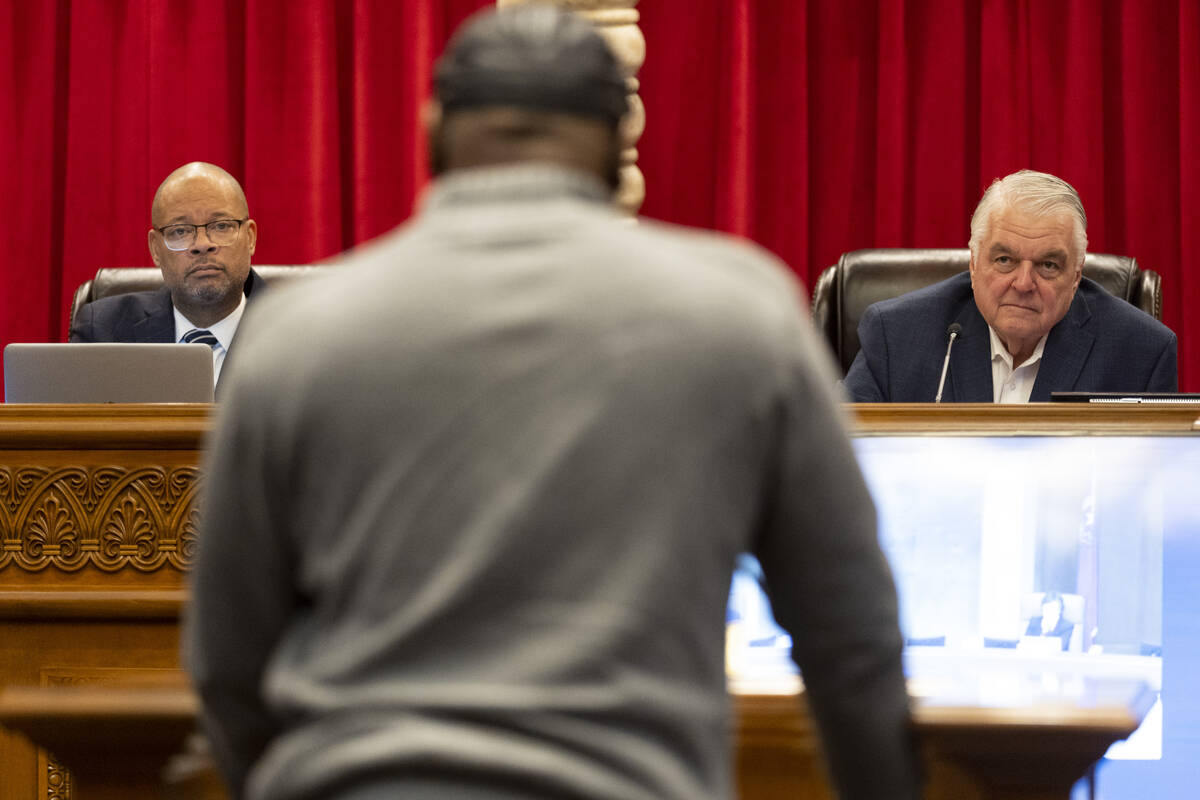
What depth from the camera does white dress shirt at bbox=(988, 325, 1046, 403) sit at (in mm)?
2755

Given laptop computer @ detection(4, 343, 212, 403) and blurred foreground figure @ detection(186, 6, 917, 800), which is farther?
laptop computer @ detection(4, 343, 212, 403)

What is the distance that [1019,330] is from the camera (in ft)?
8.99

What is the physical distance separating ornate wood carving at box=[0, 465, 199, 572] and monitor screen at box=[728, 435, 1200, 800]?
0.82 metres

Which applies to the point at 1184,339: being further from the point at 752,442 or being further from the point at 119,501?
the point at 752,442

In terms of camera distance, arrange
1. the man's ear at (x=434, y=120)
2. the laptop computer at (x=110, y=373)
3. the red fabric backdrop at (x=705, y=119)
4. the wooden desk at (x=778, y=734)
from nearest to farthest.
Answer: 1. the man's ear at (x=434, y=120)
2. the wooden desk at (x=778, y=734)
3. the laptop computer at (x=110, y=373)
4. the red fabric backdrop at (x=705, y=119)

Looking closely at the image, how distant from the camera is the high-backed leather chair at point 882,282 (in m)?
3.03

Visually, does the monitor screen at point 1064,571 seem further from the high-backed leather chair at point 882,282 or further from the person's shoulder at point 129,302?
the person's shoulder at point 129,302

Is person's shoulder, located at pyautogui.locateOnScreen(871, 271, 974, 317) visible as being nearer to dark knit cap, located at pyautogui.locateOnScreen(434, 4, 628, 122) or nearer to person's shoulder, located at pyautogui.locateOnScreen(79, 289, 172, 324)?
person's shoulder, located at pyautogui.locateOnScreen(79, 289, 172, 324)

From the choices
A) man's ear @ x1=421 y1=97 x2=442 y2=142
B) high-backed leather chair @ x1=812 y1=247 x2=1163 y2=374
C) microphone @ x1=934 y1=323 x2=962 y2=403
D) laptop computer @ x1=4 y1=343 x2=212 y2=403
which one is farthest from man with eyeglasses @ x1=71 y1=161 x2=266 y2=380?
man's ear @ x1=421 y1=97 x2=442 y2=142

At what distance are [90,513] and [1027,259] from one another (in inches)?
66.7

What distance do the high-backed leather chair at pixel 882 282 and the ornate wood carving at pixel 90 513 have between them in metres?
1.44

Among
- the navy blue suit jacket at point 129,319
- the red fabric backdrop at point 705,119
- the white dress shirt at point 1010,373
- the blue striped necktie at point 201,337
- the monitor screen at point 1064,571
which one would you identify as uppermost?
the red fabric backdrop at point 705,119

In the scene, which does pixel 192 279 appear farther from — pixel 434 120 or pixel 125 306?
pixel 434 120

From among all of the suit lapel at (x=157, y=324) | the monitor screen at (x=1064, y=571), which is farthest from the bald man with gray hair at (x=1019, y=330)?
the suit lapel at (x=157, y=324)
